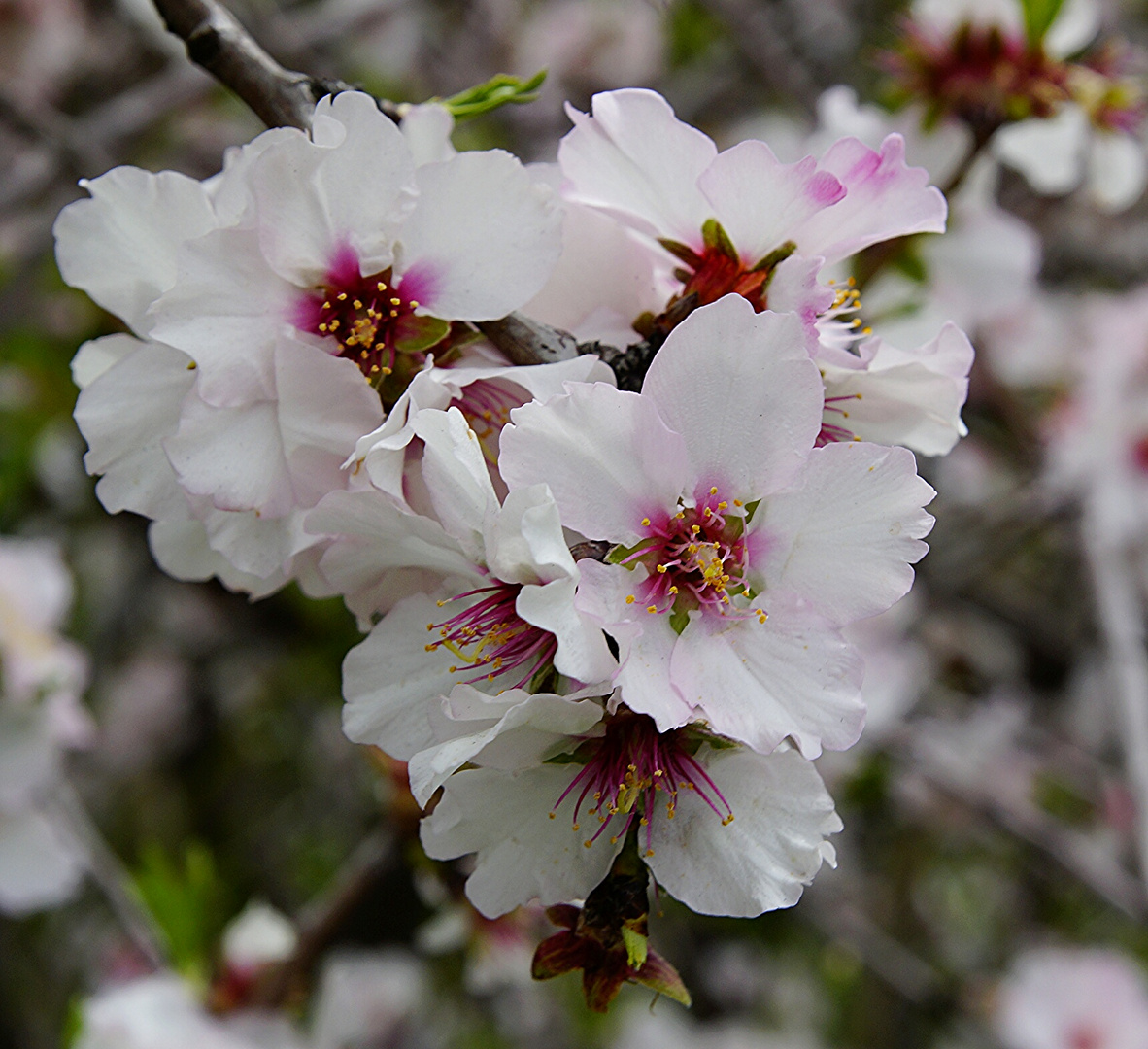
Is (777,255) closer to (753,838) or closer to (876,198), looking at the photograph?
(876,198)

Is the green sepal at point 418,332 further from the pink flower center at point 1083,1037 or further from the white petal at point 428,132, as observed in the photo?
the pink flower center at point 1083,1037

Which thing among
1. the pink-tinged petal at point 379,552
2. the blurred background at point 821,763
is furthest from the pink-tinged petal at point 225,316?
the blurred background at point 821,763

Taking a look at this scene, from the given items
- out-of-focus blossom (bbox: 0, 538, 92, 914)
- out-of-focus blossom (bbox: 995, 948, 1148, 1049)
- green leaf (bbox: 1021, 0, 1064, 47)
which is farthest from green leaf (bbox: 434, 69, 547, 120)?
out-of-focus blossom (bbox: 995, 948, 1148, 1049)

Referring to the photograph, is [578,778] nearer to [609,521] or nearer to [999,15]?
[609,521]

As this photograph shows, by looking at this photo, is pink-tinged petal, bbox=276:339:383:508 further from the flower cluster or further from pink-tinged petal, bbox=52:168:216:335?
pink-tinged petal, bbox=52:168:216:335

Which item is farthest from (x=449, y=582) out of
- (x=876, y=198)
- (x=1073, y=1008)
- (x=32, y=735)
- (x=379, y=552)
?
(x=1073, y=1008)

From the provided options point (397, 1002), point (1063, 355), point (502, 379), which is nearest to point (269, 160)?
point (502, 379)
